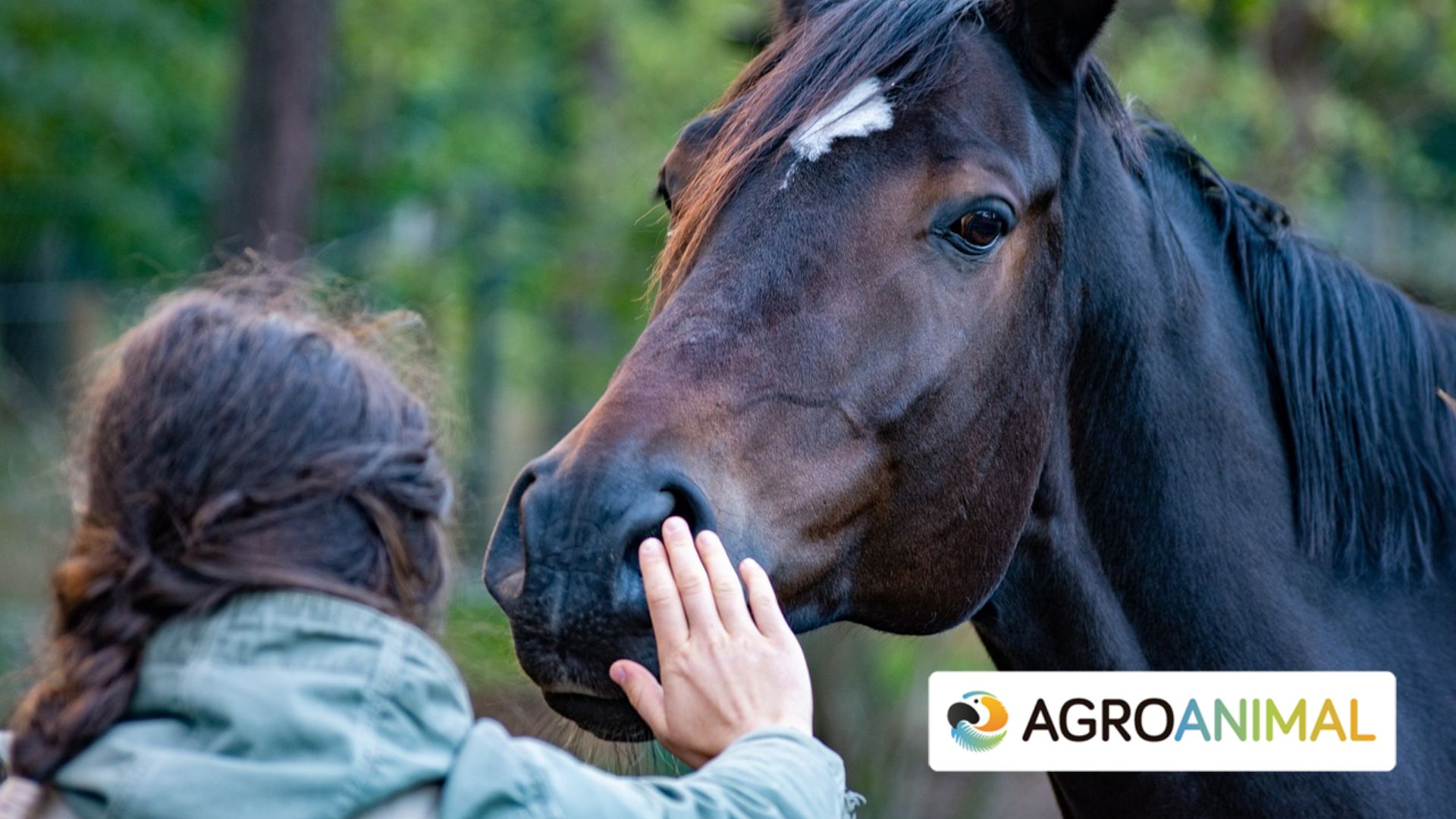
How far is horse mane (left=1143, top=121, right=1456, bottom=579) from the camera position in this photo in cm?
262

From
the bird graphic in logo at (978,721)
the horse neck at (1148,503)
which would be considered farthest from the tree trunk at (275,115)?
the horse neck at (1148,503)

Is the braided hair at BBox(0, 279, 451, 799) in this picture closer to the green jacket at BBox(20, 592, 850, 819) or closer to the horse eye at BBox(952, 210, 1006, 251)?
the green jacket at BBox(20, 592, 850, 819)

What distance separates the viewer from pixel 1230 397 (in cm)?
262

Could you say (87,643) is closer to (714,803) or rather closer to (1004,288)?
(714,803)

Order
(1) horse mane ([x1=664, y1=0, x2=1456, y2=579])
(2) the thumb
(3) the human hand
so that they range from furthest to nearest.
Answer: (1) horse mane ([x1=664, y1=0, x2=1456, y2=579])
(2) the thumb
(3) the human hand

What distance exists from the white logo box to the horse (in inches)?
1.1

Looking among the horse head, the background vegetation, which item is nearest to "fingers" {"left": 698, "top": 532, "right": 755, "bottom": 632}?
the horse head

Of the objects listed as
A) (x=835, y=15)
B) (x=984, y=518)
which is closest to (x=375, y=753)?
(x=984, y=518)

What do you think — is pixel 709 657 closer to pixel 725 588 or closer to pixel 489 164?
pixel 725 588

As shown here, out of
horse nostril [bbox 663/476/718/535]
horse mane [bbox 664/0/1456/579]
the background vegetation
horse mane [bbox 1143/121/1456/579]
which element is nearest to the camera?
horse nostril [bbox 663/476/718/535]

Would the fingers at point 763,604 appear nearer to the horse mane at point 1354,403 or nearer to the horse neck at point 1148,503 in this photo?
the horse neck at point 1148,503

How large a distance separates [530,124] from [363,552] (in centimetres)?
1369

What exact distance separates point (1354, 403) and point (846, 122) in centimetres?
114

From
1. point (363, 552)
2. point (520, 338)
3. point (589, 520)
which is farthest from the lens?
point (520, 338)
